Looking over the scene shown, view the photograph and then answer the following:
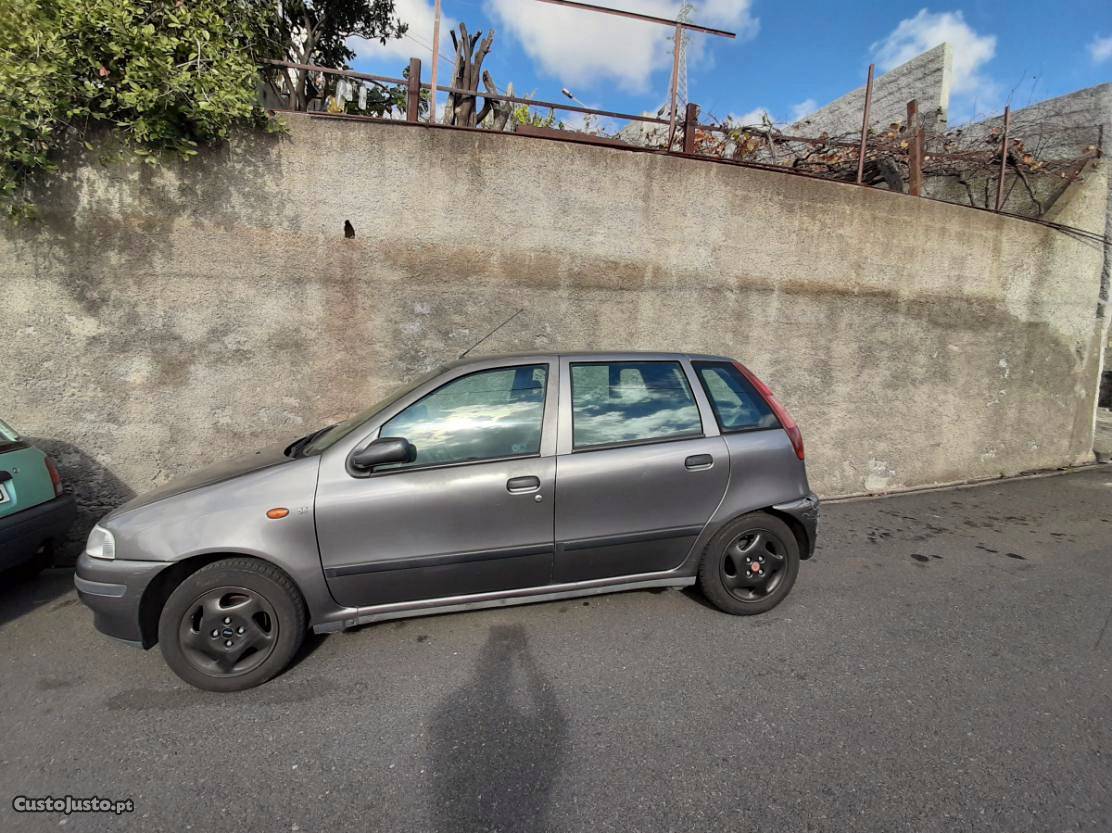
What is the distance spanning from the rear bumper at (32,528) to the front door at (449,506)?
2.07 m

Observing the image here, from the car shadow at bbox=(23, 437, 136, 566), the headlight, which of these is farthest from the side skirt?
the car shadow at bbox=(23, 437, 136, 566)

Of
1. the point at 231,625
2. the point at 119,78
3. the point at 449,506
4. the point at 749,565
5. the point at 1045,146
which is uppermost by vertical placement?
the point at 1045,146

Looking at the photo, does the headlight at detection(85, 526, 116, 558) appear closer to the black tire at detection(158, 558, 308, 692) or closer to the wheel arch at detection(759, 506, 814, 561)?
the black tire at detection(158, 558, 308, 692)

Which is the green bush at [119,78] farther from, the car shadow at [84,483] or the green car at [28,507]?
the green car at [28,507]

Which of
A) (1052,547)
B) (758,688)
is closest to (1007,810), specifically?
(758,688)

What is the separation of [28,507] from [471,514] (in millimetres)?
2815

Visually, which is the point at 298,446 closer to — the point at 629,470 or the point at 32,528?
the point at 32,528

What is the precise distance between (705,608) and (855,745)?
1.13 m

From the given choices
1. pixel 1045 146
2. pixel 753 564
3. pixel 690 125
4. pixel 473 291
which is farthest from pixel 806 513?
pixel 1045 146

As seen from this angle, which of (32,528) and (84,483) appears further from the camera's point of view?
(84,483)

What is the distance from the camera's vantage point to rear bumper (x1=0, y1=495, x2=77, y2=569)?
304cm

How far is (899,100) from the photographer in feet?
28.3

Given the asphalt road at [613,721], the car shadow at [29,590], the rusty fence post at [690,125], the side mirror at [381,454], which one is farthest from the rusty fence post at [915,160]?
the car shadow at [29,590]

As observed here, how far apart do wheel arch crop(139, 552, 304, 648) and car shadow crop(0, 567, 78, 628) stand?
1471mm
